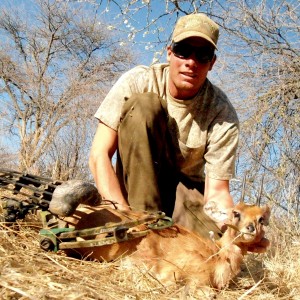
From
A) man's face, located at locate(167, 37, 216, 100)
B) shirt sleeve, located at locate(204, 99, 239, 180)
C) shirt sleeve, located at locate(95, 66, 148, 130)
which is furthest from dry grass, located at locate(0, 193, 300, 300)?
man's face, located at locate(167, 37, 216, 100)

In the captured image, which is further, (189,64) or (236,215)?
(189,64)

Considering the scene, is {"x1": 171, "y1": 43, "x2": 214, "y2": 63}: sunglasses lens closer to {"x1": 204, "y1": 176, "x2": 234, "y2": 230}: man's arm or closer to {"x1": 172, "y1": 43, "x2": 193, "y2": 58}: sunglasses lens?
{"x1": 172, "y1": 43, "x2": 193, "y2": 58}: sunglasses lens

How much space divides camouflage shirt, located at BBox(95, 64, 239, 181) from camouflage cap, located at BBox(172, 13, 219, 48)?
45 cm

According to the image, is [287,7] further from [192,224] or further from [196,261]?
[196,261]

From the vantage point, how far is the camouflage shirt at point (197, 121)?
4.25 meters

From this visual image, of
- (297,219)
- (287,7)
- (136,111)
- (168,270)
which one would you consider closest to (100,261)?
(168,270)

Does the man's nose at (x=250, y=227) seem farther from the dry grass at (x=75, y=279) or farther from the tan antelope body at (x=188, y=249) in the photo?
the dry grass at (x=75, y=279)

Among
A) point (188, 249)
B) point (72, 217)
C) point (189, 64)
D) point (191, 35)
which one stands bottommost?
point (188, 249)

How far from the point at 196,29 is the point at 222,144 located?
108 centimetres

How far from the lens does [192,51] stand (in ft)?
13.4

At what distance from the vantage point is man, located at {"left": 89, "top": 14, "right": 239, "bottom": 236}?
3867 millimetres

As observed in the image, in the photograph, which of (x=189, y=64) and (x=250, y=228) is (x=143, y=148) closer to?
(x=189, y=64)

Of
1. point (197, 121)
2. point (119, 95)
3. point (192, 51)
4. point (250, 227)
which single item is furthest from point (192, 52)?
point (250, 227)

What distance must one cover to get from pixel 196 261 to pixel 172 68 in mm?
1812
